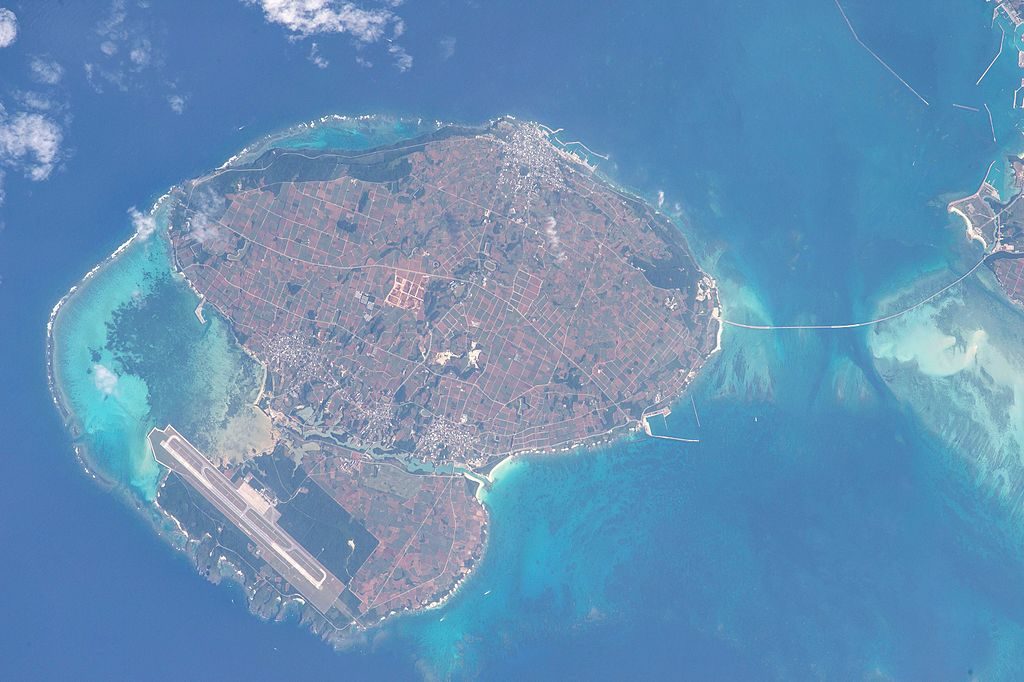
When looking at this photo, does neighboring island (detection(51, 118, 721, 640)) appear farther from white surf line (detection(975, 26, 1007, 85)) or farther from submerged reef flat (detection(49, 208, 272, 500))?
white surf line (detection(975, 26, 1007, 85))

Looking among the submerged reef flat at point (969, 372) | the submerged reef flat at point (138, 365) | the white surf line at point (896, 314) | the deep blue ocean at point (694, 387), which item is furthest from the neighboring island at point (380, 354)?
the submerged reef flat at point (969, 372)

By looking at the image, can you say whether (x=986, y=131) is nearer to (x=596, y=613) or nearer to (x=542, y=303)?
(x=542, y=303)

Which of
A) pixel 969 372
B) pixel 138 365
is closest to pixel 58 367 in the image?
pixel 138 365

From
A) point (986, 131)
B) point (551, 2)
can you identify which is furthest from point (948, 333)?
point (551, 2)

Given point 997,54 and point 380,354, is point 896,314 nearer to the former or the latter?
point 997,54

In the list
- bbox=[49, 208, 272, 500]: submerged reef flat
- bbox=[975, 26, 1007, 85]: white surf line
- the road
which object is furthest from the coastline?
bbox=[975, 26, 1007, 85]: white surf line
